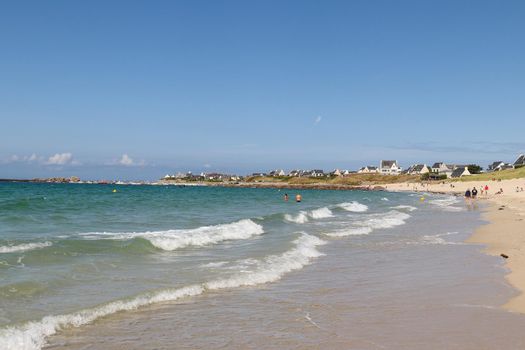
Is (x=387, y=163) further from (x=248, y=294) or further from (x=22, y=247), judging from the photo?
(x=248, y=294)

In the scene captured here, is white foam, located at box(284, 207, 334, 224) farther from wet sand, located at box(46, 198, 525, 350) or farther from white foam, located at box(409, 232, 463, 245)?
wet sand, located at box(46, 198, 525, 350)

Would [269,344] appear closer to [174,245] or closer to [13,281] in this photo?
[13,281]

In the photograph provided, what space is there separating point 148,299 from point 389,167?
184 metres

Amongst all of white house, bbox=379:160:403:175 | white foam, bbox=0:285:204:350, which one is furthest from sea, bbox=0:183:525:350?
white house, bbox=379:160:403:175

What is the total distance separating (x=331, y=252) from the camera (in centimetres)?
1736

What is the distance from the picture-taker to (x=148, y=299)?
9852 mm

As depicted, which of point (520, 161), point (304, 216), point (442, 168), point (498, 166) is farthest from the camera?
point (442, 168)

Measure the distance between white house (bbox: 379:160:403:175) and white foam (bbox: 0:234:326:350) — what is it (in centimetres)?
17423

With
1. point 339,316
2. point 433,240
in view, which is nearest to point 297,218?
point 433,240

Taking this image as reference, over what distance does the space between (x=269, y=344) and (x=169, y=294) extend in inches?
141

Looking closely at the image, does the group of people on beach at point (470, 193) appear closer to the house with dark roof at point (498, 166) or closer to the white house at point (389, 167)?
the house with dark roof at point (498, 166)

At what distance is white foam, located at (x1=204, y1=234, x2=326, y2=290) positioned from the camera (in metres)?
11.6

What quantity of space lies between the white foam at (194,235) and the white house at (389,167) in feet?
546

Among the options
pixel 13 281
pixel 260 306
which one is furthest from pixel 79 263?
pixel 260 306
